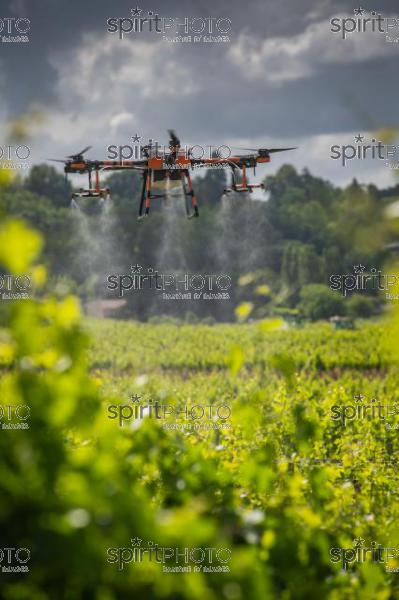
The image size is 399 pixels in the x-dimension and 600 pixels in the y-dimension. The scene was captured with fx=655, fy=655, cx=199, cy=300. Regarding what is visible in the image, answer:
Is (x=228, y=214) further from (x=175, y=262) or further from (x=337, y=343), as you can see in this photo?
(x=337, y=343)

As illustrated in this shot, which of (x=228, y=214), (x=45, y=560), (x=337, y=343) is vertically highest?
(x=228, y=214)

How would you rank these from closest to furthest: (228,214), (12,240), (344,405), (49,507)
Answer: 1. (12,240)
2. (49,507)
3. (344,405)
4. (228,214)

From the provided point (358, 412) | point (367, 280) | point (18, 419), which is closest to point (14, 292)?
point (18, 419)

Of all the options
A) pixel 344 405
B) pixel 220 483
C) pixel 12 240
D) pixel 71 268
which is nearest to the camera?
pixel 12 240

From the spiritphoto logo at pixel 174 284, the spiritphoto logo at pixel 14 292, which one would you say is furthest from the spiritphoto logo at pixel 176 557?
the spiritphoto logo at pixel 174 284

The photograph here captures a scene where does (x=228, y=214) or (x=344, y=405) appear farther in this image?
(x=228, y=214)

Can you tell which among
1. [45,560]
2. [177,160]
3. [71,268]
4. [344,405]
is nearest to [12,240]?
[45,560]

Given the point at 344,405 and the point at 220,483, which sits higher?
the point at 220,483
